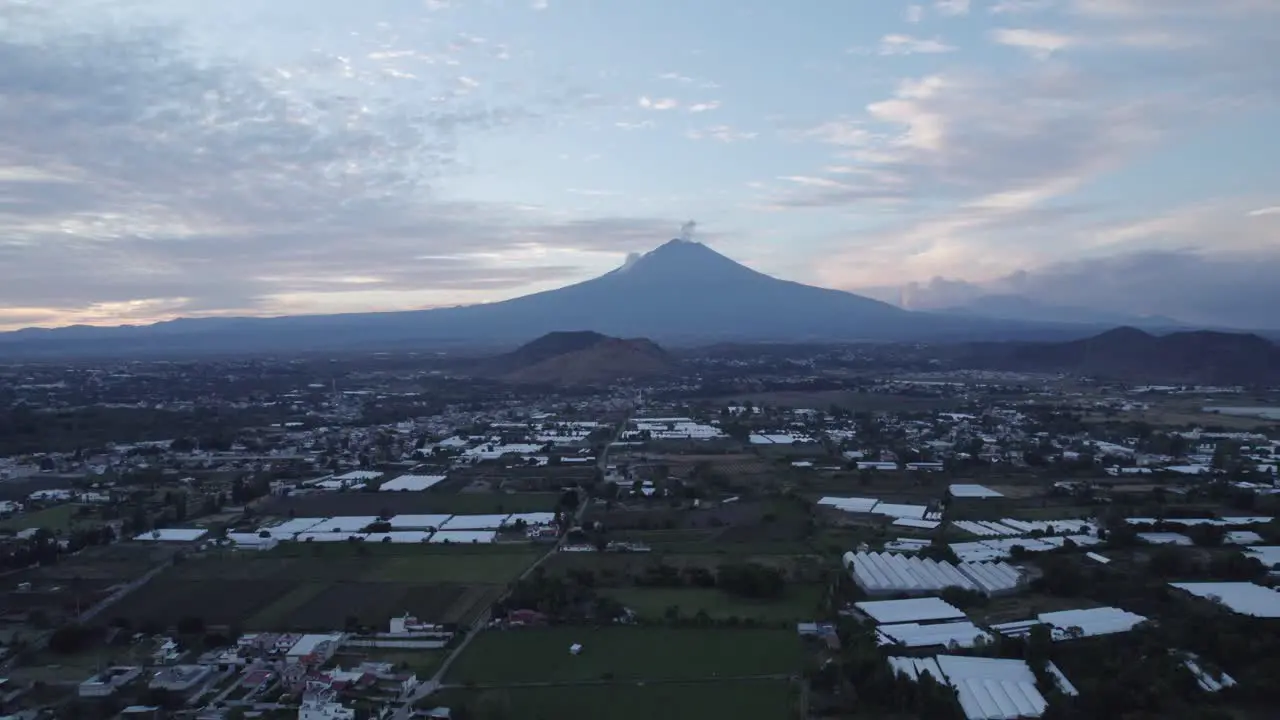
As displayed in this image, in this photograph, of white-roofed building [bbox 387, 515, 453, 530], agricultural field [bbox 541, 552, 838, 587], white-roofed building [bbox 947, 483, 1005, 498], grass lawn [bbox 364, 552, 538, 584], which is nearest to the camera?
agricultural field [bbox 541, 552, 838, 587]

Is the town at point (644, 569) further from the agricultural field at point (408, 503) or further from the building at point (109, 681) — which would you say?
the agricultural field at point (408, 503)

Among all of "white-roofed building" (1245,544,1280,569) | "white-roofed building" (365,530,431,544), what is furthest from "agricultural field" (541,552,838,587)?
"white-roofed building" (1245,544,1280,569)

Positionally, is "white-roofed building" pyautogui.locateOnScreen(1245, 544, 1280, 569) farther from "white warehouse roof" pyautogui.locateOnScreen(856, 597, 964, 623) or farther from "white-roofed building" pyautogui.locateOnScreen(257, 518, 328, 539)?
"white-roofed building" pyautogui.locateOnScreen(257, 518, 328, 539)

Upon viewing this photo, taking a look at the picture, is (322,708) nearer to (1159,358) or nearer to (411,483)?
(411,483)

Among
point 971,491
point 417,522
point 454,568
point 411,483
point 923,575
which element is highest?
point 971,491

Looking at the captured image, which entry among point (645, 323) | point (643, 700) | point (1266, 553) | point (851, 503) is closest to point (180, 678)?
point (643, 700)

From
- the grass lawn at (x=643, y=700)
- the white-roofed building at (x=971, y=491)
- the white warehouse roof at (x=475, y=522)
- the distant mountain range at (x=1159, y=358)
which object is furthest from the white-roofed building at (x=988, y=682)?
the distant mountain range at (x=1159, y=358)
